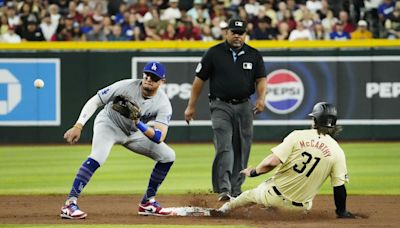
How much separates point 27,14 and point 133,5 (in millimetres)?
2526

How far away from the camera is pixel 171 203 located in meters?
11.4

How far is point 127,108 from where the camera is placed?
9.45 meters

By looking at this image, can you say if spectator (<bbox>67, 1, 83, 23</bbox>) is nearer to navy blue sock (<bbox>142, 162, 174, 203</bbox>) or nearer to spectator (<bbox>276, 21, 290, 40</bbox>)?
spectator (<bbox>276, 21, 290, 40</bbox>)

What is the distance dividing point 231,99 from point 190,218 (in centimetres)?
218

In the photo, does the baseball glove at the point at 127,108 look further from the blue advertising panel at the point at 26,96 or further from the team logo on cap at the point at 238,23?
the blue advertising panel at the point at 26,96

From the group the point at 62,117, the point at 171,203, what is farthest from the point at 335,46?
the point at 171,203

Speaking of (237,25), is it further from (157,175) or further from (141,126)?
(141,126)

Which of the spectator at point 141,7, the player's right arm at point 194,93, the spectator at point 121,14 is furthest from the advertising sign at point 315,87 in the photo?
the player's right arm at point 194,93

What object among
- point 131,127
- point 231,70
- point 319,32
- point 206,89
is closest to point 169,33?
point 206,89

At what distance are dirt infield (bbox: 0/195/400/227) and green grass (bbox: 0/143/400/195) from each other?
793 millimetres

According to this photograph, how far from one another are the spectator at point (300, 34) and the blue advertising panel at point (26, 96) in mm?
5384

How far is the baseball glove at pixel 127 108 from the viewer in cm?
933

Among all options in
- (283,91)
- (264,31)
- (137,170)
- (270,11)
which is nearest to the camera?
(137,170)

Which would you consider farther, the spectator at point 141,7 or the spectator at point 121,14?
the spectator at point 141,7
